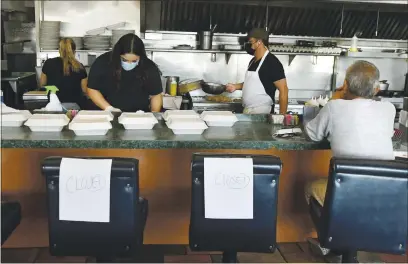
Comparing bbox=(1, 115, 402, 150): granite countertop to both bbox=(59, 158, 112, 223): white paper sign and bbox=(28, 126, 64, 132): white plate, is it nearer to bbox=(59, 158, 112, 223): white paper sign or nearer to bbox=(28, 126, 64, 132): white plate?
bbox=(28, 126, 64, 132): white plate

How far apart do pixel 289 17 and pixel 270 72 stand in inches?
93.2

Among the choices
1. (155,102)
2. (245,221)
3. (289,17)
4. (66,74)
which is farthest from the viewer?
(289,17)

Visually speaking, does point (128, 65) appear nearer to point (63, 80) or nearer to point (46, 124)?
point (46, 124)

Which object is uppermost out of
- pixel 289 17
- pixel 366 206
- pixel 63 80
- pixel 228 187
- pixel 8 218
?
pixel 289 17

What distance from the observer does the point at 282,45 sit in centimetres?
603

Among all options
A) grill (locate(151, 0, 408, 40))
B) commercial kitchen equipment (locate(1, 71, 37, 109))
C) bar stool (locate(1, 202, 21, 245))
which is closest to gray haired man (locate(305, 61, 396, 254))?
bar stool (locate(1, 202, 21, 245))

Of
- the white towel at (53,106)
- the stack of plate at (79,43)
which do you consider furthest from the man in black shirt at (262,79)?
the stack of plate at (79,43)

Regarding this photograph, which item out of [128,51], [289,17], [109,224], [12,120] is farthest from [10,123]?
[289,17]

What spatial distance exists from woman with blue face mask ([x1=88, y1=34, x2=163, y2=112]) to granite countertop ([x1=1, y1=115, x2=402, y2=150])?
33.6 inches

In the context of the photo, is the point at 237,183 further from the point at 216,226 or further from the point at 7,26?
Answer: the point at 7,26

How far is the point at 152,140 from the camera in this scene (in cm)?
256

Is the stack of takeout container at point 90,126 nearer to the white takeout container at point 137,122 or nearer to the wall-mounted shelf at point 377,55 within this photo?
the white takeout container at point 137,122

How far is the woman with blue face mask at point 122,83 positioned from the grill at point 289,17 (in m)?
2.55

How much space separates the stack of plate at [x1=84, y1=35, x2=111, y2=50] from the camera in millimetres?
6055
